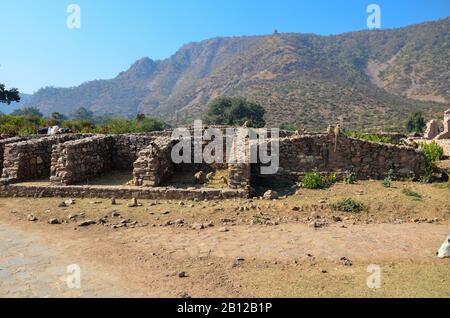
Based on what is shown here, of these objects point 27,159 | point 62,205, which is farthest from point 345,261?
point 27,159

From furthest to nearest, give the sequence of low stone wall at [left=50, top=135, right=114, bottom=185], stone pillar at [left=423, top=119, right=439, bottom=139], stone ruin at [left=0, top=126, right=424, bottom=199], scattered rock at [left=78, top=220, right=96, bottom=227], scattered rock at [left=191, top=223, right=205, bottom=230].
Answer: stone pillar at [left=423, top=119, right=439, bottom=139]
low stone wall at [left=50, top=135, right=114, bottom=185]
stone ruin at [left=0, top=126, right=424, bottom=199]
scattered rock at [left=78, top=220, right=96, bottom=227]
scattered rock at [left=191, top=223, right=205, bottom=230]

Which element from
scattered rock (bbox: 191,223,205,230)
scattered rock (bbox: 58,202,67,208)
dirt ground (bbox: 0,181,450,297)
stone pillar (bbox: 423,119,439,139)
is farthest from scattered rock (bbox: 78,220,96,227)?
stone pillar (bbox: 423,119,439,139)

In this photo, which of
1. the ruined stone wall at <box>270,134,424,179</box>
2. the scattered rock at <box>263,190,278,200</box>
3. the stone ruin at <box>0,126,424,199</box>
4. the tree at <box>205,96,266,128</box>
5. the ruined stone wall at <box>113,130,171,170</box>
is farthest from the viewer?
the tree at <box>205,96,266,128</box>

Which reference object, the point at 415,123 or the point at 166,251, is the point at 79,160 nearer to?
the point at 166,251

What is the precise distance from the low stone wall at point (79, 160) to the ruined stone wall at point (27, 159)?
1.07 metres

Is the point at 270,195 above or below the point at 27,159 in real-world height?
below

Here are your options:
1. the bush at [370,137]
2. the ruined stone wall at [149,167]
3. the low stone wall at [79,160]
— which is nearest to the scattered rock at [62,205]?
the low stone wall at [79,160]

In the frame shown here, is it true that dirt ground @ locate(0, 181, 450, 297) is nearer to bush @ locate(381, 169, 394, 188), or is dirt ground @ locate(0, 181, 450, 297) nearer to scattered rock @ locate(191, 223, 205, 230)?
scattered rock @ locate(191, 223, 205, 230)

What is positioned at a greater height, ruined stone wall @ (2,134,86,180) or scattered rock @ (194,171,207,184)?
ruined stone wall @ (2,134,86,180)

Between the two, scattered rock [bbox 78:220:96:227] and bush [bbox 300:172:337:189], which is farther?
bush [bbox 300:172:337:189]

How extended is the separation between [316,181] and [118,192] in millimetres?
4829

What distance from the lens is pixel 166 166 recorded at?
11844 millimetres

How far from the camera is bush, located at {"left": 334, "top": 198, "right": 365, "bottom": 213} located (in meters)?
8.94

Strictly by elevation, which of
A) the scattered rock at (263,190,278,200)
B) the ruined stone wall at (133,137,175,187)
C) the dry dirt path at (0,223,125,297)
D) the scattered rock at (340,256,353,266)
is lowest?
the dry dirt path at (0,223,125,297)
